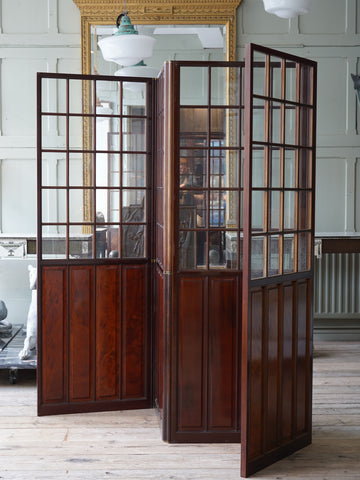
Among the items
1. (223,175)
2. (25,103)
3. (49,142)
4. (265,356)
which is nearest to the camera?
(265,356)

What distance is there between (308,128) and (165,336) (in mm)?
1386

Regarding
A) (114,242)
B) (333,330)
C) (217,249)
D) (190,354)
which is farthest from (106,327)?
(333,330)

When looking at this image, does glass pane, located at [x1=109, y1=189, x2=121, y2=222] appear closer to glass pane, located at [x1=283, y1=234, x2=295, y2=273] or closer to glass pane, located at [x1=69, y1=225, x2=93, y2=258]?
glass pane, located at [x1=69, y1=225, x2=93, y2=258]

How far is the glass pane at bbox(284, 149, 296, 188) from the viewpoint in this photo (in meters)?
3.35

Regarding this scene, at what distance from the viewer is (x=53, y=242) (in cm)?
408

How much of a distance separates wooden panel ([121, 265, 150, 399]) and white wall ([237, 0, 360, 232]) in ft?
8.26

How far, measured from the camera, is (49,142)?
409 centimetres

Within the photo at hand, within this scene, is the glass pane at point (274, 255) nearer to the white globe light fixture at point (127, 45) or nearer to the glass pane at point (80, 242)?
the glass pane at point (80, 242)

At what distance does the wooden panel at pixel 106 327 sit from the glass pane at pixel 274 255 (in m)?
1.20

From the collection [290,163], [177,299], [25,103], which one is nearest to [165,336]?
[177,299]

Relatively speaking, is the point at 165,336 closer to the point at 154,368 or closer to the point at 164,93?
the point at 154,368

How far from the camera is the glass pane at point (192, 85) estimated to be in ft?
11.4

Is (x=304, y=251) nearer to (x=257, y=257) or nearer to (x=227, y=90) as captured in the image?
(x=257, y=257)

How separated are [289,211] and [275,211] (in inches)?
5.1
